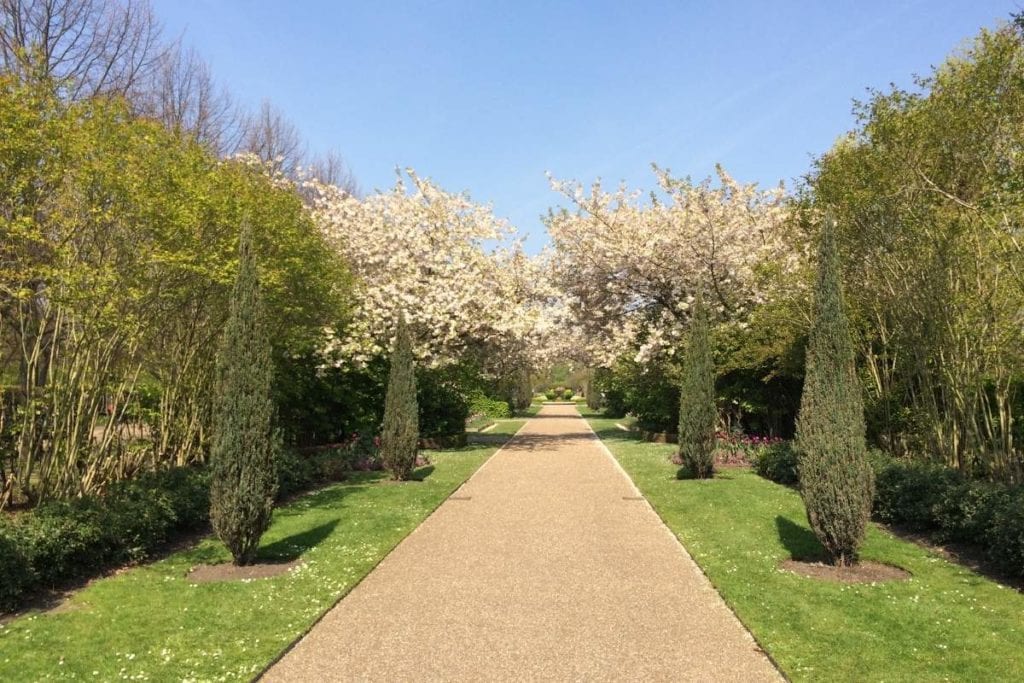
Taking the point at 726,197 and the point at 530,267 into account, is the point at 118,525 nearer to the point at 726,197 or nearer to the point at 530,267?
the point at 530,267

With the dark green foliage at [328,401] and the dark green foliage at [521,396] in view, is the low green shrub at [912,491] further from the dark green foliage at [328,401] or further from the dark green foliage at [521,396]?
the dark green foliage at [521,396]

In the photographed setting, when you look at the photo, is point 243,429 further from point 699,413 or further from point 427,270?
point 427,270

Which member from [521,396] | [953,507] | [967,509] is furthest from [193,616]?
[521,396]

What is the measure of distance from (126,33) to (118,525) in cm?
1502

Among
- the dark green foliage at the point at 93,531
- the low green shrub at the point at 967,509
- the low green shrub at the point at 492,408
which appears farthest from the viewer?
the low green shrub at the point at 492,408

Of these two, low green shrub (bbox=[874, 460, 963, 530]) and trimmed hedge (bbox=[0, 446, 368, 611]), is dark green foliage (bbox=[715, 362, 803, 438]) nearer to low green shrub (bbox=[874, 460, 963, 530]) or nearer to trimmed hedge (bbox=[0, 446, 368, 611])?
low green shrub (bbox=[874, 460, 963, 530])

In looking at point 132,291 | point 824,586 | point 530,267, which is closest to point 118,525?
point 132,291

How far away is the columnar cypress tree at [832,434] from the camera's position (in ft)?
25.0

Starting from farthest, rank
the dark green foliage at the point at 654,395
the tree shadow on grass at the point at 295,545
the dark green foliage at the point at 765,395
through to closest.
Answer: the dark green foliage at the point at 654,395 → the dark green foliage at the point at 765,395 → the tree shadow on grass at the point at 295,545

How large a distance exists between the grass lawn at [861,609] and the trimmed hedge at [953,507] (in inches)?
16.6

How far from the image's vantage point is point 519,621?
6.28 metres

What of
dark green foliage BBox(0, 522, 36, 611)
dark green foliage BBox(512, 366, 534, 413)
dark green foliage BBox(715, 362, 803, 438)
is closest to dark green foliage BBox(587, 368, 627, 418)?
dark green foliage BBox(512, 366, 534, 413)

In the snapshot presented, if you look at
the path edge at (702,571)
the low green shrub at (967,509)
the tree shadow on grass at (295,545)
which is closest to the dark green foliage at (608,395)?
the path edge at (702,571)

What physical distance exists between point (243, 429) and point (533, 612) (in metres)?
3.83
